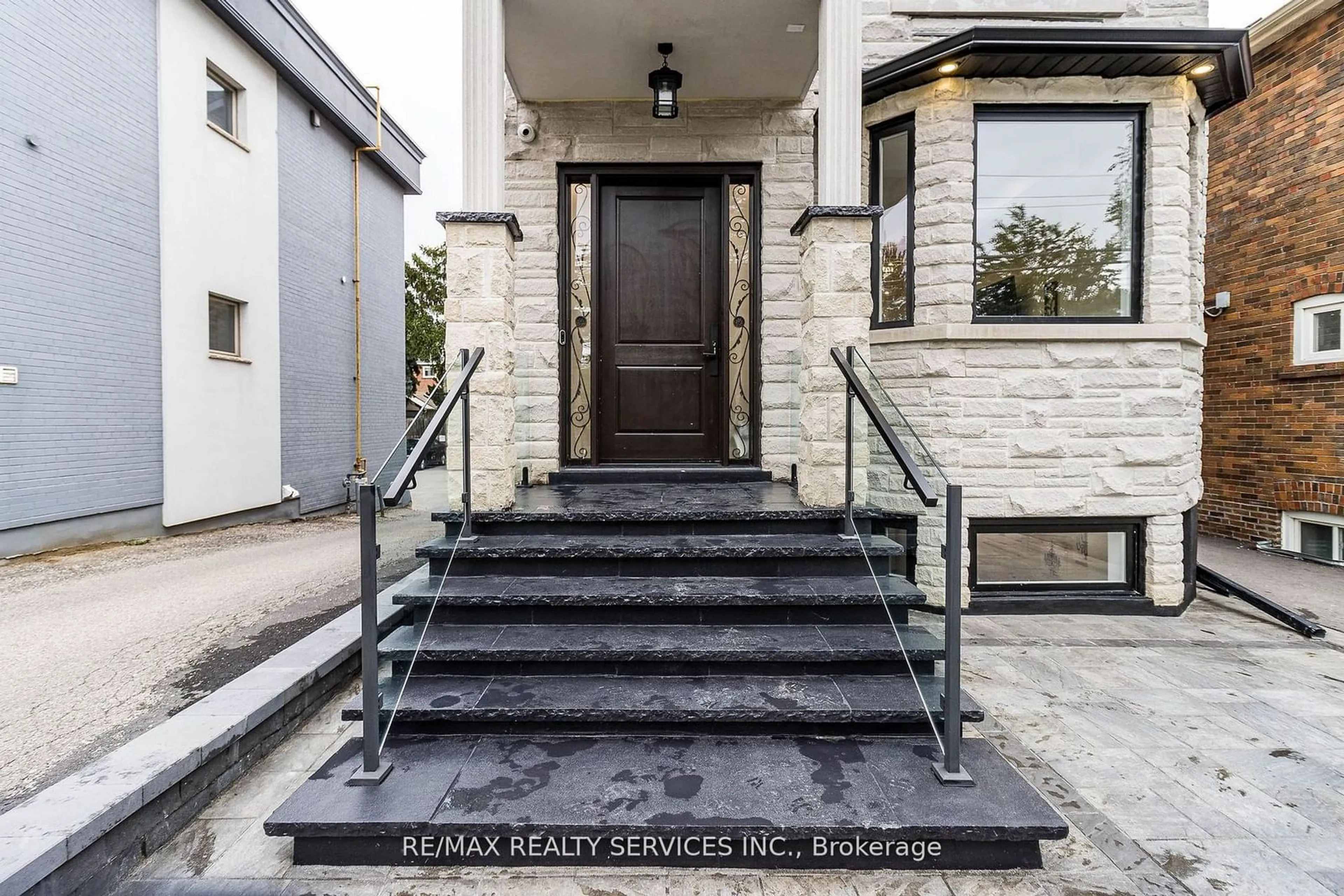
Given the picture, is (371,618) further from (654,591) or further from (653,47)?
(653,47)

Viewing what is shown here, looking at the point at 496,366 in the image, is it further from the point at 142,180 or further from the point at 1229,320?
the point at 1229,320

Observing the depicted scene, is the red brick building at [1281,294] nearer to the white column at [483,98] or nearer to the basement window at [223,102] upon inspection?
the white column at [483,98]

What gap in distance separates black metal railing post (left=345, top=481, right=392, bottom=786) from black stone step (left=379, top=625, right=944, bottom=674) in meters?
0.38

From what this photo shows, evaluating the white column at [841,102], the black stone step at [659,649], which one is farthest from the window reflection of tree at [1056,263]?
the black stone step at [659,649]

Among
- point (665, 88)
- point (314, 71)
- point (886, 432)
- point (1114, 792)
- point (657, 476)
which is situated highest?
point (314, 71)

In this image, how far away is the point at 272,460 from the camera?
7.64 metres

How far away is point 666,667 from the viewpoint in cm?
245

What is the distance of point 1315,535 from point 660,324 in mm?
6257

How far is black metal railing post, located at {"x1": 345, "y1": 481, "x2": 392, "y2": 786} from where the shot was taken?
2.01 meters

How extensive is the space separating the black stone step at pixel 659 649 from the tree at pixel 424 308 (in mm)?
16283

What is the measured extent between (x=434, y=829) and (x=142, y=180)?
23.6 feet

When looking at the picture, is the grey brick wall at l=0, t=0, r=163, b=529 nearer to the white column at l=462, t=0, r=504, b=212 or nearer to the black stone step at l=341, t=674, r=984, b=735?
the white column at l=462, t=0, r=504, b=212

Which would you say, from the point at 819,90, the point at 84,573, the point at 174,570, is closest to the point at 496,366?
the point at 819,90

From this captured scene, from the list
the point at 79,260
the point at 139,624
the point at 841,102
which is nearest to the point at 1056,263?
the point at 841,102
